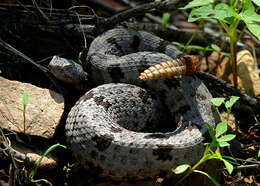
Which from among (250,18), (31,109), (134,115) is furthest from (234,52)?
(31,109)

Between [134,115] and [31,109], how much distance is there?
3.47ft

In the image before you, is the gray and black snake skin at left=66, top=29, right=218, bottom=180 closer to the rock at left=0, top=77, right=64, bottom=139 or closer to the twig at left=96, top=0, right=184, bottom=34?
the rock at left=0, top=77, right=64, bottom=139

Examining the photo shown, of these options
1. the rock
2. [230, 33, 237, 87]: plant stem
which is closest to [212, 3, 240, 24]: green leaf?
[230, 33, 237, 87]: plant stem

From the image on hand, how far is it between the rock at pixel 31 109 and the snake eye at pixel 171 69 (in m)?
0.97

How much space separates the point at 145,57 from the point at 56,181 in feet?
5.53

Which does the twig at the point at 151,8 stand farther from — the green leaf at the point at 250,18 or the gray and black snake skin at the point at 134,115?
the green leaf at the point at 250,18

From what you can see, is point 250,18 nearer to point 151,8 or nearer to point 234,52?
point 234,52

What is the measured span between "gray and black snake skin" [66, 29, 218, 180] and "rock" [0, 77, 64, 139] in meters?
0.19

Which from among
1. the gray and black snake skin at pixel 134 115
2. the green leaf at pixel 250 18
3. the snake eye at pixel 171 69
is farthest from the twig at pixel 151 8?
the green leaf at pixel 250 18

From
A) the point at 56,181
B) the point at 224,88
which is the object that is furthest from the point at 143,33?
the point at 56,181

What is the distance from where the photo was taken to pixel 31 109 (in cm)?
301

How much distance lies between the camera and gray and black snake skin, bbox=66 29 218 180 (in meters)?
2.66

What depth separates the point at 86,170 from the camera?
9.43ft

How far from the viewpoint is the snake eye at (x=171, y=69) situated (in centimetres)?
279
